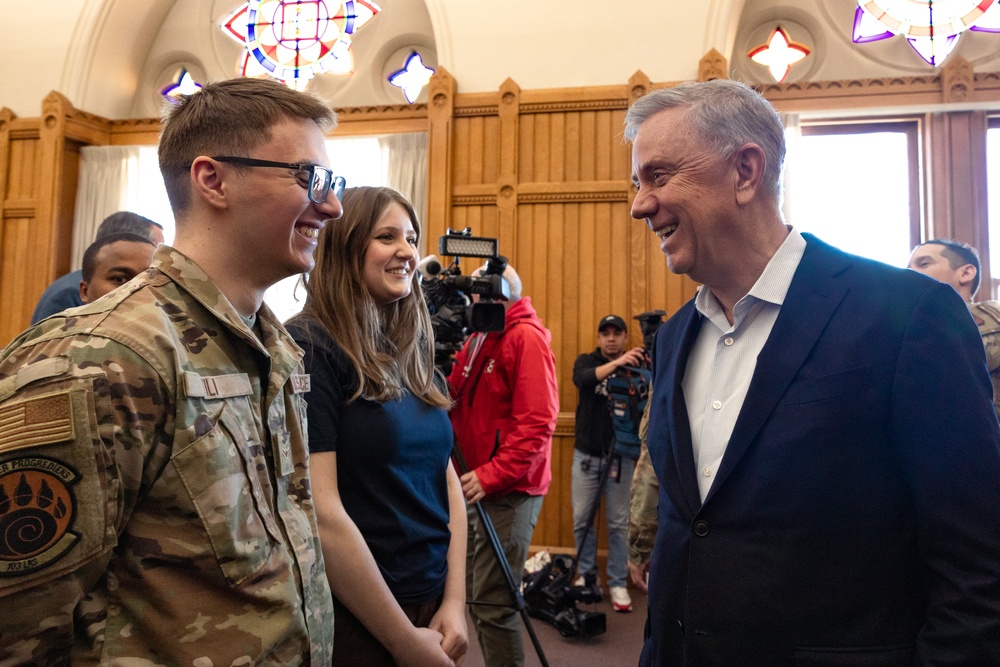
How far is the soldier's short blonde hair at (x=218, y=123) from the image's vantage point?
1.07 m

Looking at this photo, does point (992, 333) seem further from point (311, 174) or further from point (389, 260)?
point (311, 174)

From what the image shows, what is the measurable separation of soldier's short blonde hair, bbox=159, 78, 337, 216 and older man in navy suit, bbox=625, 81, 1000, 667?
2.22 ft

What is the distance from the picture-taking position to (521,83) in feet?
17.4

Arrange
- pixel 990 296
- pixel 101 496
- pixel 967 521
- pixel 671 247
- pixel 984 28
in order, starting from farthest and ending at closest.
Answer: pixel 984 28, pixel 990 296, pixel 671 247, pixel 967 521, pixel 101 496

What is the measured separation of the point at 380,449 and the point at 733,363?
2.33 feet

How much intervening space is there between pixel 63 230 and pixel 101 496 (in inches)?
245

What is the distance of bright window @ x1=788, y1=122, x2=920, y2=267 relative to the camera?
16.5ft

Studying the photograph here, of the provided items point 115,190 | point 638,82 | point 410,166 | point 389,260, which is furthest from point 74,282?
point 115,190

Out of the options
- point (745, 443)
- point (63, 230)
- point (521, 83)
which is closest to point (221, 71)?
point (63, 230)

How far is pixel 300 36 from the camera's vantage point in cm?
621

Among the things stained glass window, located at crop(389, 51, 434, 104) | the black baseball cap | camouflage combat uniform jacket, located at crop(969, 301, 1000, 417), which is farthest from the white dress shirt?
stained glass window, located at crop(389, 51, 434, 104)

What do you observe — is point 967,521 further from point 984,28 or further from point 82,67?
point 82,67

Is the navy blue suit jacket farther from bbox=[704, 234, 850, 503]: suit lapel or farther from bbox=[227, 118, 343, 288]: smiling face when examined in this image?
bbox=[227, 118, 343, 288]: smiling face

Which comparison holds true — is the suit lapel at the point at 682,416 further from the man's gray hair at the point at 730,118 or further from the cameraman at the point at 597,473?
the cameraman at the point at 597,473
